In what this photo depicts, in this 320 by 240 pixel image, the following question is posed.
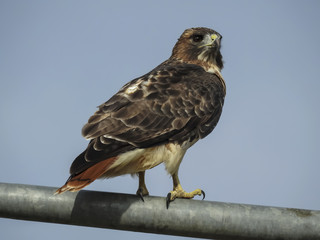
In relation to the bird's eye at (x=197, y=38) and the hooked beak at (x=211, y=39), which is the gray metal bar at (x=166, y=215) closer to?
the hooked beak at (x=211, y=39)

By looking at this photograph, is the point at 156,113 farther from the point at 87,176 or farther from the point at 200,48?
the point at 200,48

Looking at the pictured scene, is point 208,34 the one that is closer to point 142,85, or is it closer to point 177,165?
point 142,85

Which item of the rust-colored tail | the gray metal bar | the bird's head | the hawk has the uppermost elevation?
the bird's head

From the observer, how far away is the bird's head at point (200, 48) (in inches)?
248

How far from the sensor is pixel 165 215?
2775 millimetres

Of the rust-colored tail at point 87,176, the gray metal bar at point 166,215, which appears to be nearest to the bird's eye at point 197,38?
the rust-colored tail at point 87,176

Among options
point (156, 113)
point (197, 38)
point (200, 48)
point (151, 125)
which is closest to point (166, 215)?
point (151, 125)

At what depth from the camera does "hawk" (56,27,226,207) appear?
3.86 metres

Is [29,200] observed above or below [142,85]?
below

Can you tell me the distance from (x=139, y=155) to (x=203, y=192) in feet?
3.11

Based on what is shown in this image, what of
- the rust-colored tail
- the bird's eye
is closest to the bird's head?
the bird's eye

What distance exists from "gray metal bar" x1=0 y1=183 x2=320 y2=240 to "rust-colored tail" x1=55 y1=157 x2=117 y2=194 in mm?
441

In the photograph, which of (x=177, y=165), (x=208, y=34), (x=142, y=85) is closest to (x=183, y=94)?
(x=142, y=85)

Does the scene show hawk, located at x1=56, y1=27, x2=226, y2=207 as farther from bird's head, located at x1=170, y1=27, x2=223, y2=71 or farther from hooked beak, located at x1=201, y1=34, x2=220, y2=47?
hooked beak, located at x1=201, y1=34, x2=220, y2=47
